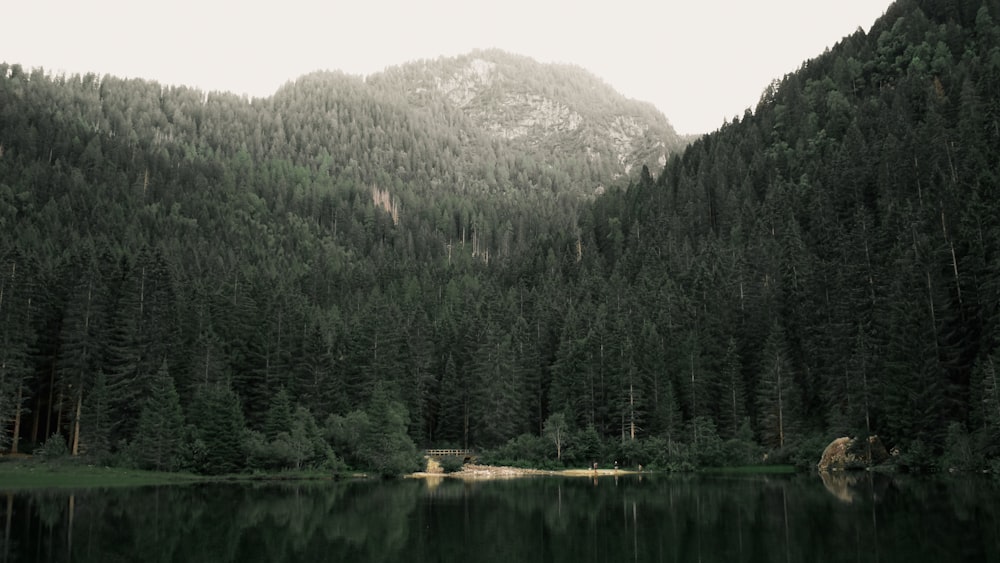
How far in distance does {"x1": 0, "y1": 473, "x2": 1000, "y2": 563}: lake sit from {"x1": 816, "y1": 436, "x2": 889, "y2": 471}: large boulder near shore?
16.6 meters

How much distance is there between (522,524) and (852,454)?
51794 millimetres

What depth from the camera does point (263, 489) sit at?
6391 cm

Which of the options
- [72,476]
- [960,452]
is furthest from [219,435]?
[960,452]

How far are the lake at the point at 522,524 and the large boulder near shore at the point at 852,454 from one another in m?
16.6

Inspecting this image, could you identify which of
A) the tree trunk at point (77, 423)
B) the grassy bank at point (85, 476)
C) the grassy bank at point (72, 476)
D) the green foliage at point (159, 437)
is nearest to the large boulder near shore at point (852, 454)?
the grassy bank at point (85, 476)

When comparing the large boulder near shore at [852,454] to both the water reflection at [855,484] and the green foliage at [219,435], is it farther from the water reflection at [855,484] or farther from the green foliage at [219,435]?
the green foliage at [219,435]

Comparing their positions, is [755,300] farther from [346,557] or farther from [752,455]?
[346,557]

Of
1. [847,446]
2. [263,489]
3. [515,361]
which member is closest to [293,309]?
[515,361]

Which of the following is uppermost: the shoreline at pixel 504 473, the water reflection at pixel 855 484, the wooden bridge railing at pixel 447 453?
the wooden bridge railing at pixel 447 453

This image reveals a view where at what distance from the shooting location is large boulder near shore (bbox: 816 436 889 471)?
7619 cm

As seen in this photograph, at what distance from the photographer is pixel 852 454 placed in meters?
77.5

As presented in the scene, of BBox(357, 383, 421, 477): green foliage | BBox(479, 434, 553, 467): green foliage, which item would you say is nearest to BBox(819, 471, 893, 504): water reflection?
BBox(479, 434, 553, 467): green foliage

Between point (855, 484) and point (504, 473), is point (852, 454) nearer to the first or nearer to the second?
point (855, 484)

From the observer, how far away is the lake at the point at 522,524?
27.9 metres
